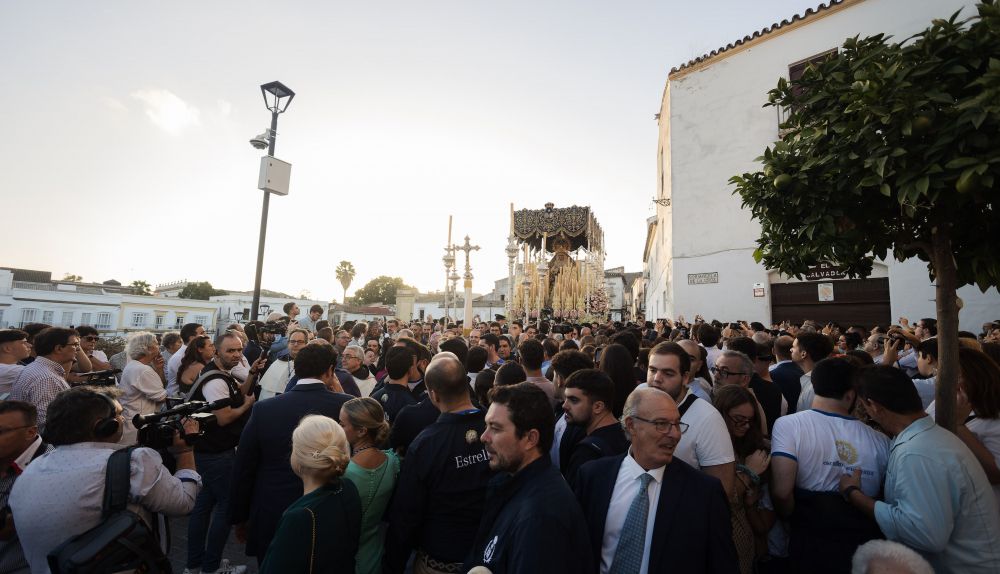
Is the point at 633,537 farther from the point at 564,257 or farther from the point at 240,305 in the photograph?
the point at 240,305

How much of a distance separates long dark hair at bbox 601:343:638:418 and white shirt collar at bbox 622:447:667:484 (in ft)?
5.09

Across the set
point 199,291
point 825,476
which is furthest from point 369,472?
point 199,291

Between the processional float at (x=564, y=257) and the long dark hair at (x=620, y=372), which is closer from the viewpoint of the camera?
the long dark hair at (x=620, y=372)

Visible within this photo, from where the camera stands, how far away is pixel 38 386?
405 centimetres

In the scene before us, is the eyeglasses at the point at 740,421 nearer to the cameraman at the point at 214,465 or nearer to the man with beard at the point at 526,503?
the man with beard at the point at 526,503

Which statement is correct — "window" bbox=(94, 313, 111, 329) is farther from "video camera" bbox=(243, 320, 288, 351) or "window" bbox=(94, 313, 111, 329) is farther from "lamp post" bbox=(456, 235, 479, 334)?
"video camera" bbox=(243, 320, 288, 351)

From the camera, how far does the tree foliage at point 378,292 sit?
71.9 m

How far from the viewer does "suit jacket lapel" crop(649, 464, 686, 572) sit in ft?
6.50

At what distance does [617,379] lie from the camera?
3.82 metres

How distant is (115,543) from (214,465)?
2381 millimetres

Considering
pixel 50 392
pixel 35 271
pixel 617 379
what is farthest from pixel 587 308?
pixel 35 271

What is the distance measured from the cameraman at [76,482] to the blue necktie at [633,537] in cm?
226

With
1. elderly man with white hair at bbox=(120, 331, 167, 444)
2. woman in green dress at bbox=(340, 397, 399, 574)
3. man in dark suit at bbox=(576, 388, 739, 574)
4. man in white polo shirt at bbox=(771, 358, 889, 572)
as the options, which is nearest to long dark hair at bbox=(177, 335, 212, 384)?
elderly man with white hair at bbox=(120, 331, 167, 444)

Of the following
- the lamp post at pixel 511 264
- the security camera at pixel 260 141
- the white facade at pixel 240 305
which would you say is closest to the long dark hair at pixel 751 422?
the security camera at pixel 260 141
